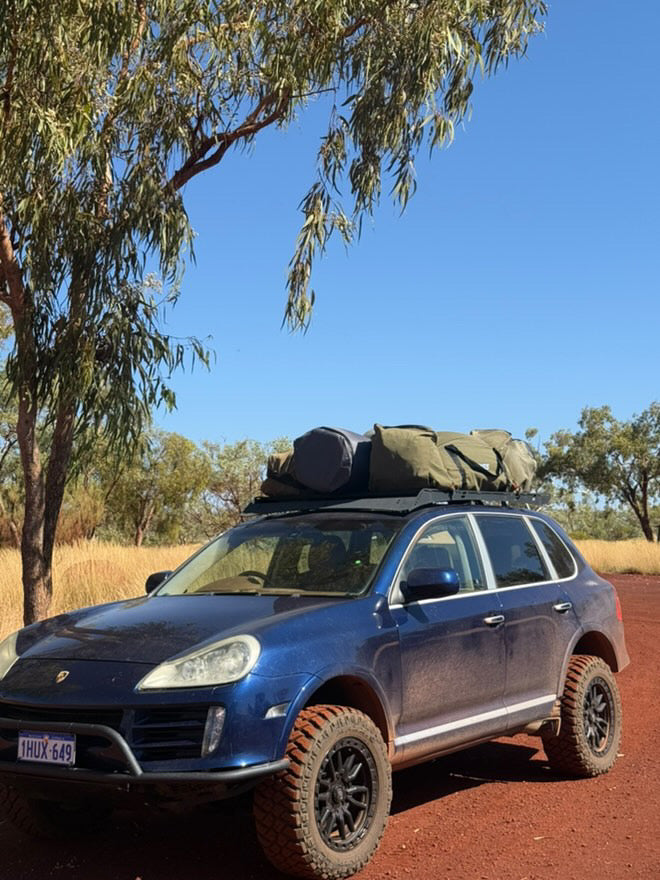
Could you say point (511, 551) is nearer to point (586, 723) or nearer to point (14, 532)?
point (586, 723)

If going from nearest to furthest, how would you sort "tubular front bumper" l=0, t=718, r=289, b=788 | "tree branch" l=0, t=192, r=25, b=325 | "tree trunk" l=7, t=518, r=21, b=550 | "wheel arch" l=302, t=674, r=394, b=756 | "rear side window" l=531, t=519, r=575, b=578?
"tubular front bumper" l=0, t=718, r=289, b=788, "wheel arch" l=302, t=674, r=394, b=756, "rear side window" l=531, t=519, r=575, b=578, "tree branch" l=0, t=192, r=25, b=325, "tree trunk" l=7, t=518, r=21, b=550

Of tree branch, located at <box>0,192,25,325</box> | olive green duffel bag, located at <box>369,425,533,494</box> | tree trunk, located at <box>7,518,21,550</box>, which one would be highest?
tree branch, located at <box>0,192,25,325</box>

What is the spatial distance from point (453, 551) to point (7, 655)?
2.60 metres

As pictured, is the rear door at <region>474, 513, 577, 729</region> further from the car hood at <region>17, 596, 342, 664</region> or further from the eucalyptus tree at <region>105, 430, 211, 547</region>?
the eucalyptus tree at <region>105, 430, 211, 547</region>

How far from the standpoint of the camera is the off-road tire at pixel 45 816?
206 inches

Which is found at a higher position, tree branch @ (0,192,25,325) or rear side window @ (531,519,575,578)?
tree branch @ (0,192,25,325)

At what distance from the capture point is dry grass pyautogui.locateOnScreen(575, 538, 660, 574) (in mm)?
28030

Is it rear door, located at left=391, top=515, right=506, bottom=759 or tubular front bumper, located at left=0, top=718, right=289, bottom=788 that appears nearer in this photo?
tubular front bumper, located at left=0, top=718, right=289, bottom=788

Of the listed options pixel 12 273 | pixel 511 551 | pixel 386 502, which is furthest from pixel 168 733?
pixel 12 273

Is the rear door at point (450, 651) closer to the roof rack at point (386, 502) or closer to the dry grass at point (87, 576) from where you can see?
the roof rack at point (386, 502)

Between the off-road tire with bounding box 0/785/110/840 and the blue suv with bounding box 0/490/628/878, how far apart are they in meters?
0.01

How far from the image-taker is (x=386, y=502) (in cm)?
617

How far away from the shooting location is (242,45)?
10586mm

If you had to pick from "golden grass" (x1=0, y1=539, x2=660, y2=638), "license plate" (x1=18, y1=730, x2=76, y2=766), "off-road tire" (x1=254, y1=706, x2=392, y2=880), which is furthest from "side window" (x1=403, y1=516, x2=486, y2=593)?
"golden grass" (x1=0, y1=539, x2=660, y2=638)
